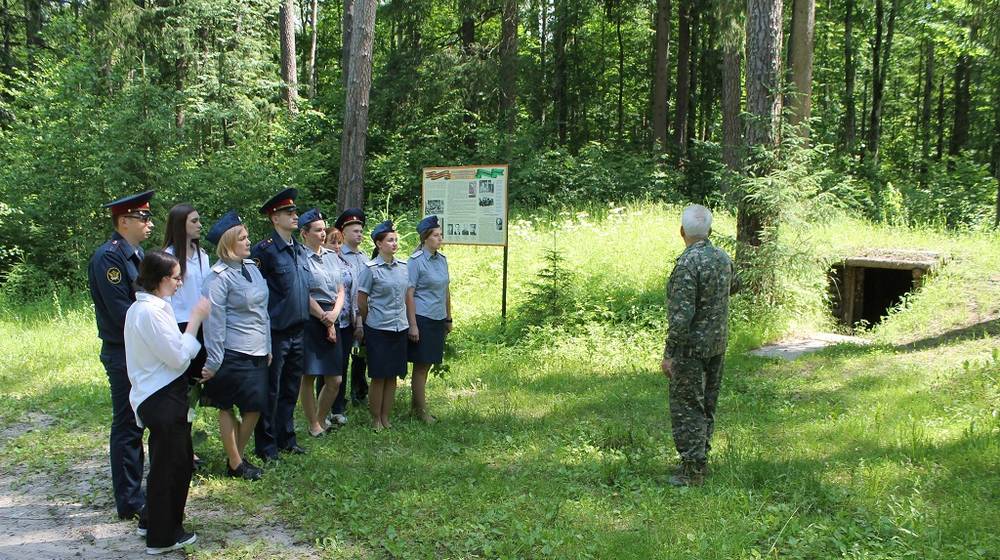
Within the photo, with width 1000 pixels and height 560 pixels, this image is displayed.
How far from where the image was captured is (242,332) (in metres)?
5.44

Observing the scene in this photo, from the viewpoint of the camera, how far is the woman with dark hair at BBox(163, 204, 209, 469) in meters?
5.57

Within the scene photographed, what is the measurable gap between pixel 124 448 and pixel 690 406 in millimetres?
4061

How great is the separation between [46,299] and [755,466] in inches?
534

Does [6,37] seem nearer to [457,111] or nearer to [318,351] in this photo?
[457,111]

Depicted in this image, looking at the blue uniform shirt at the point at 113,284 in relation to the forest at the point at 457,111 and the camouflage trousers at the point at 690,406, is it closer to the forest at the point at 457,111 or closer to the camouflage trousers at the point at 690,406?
the camouflage trousers at the point at 690,406

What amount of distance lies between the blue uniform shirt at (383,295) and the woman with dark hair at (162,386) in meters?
2.47

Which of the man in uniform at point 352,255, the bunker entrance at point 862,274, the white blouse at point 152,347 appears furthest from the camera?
the bunker entrance at point 862,274

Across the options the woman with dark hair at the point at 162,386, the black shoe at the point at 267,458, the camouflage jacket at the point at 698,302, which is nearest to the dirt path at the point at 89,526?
the woman with dark hair at the point at 162,386

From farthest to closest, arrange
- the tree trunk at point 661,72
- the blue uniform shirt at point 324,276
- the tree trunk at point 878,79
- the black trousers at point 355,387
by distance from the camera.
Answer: the tree trunk at point 878,79 → the tree trunk at point 661,72 → the black trousers at point 355,387 → the blue uniform shirt at point 324,276

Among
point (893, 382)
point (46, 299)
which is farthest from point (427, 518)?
point (46, 299)

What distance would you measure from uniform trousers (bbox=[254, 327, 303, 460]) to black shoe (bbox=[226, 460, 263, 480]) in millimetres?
265

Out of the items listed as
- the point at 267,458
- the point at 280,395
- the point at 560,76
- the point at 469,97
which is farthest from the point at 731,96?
the point at 560,76

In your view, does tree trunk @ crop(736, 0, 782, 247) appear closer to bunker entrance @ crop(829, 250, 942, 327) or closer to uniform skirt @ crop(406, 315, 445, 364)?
bunker entrance @ crop(829, 250, 942, 327)

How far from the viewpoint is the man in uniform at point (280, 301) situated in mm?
6000
